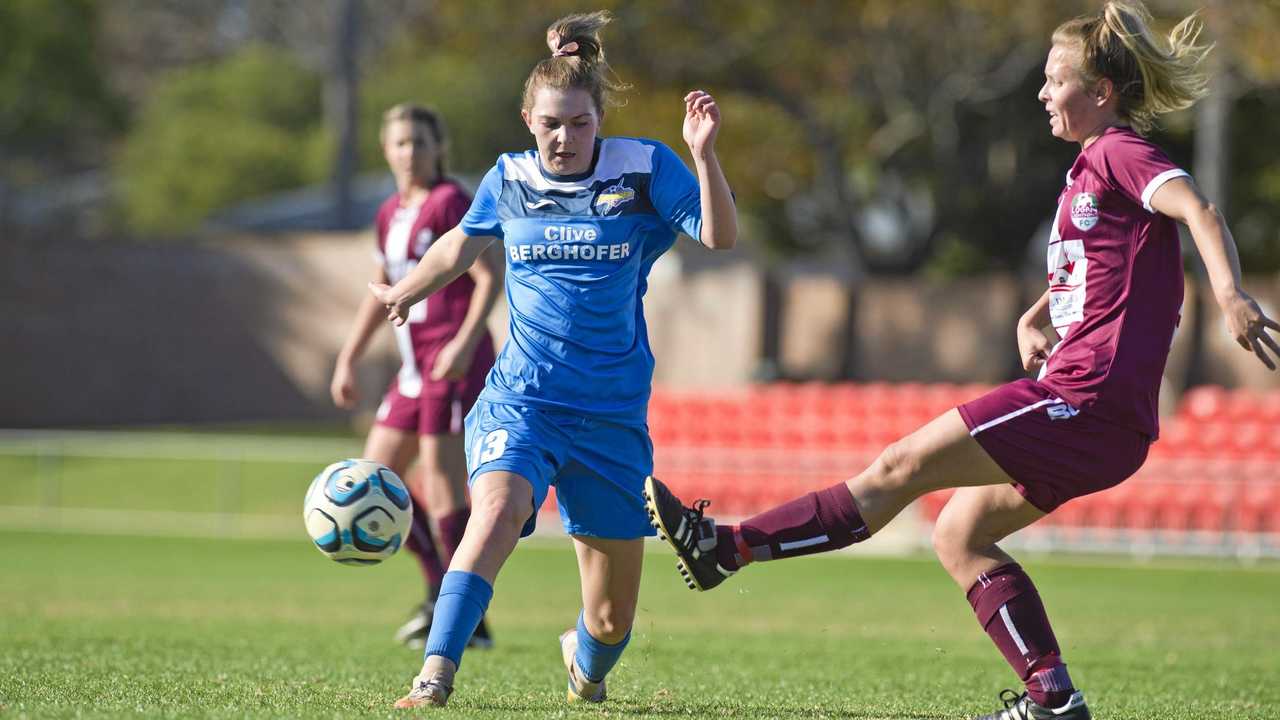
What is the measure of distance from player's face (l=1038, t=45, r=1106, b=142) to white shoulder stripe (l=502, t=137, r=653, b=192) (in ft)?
A: 4.42

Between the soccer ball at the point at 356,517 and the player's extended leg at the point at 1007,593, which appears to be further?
the soccer ball at the point at 356,517

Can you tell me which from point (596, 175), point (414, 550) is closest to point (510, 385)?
point (596, 175)

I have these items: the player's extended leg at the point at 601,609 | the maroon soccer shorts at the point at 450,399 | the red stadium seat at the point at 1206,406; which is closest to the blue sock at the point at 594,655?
the player's extended leg at the point at 601,609

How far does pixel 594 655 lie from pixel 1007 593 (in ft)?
5.08

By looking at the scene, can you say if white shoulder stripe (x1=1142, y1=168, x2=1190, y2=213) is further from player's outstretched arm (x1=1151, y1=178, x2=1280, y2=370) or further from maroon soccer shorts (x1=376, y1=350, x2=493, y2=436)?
maroon soccer shorts (x1=376, y1=350, x2=493, y2=436)

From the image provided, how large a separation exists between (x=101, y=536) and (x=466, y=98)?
33.9 meters

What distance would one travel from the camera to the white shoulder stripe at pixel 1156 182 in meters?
4.91

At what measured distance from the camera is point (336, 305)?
99.8 ft

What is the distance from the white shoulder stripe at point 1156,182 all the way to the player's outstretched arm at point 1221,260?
2 centimetres

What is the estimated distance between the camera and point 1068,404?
16.7 ft

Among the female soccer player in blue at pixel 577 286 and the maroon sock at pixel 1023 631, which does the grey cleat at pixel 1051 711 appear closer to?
the maroon sock at pixel 1023 631

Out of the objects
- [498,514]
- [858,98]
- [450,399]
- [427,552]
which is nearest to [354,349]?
[450,399]

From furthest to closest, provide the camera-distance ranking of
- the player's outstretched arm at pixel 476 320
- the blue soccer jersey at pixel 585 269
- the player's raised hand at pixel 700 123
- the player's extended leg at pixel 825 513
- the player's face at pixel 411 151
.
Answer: the player's face at pixel 411 151, the player's outstretched arm at pixel 476 320, the blue soccer jersey at pixel 585 269, the player's raised hand at pixel 700 123, the player's extended leg at pixel 825 513

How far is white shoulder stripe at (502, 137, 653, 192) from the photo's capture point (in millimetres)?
5793
